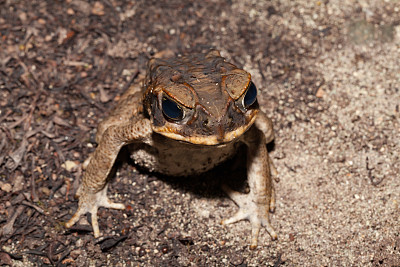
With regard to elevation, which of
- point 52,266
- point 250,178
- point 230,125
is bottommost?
point 52,266

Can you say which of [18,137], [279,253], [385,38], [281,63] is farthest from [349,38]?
[18,137]

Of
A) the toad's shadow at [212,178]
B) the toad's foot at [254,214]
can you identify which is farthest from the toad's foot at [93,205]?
the toad's foot at [254,214]

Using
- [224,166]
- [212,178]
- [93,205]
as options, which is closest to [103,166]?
[93,205]

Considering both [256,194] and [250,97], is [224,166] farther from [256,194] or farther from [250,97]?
[250,97]

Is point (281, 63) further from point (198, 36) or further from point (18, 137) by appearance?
point (18, 137)

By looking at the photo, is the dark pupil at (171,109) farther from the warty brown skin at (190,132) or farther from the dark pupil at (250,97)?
the dark pupil at (250,97)
